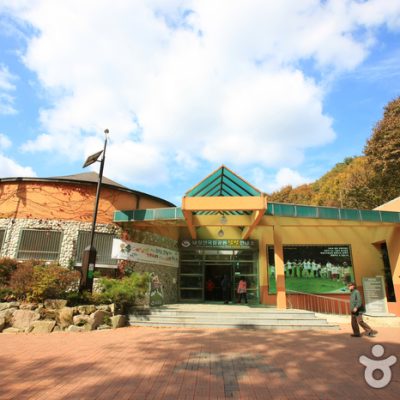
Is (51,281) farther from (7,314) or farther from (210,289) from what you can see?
(210,289)

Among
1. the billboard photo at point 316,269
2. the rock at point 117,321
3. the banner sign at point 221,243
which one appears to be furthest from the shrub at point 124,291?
the billboard photo at point 316,269

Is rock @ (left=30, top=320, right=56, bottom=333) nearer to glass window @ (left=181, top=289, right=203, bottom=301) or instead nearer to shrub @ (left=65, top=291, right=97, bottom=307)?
shrub @ (left=65, top=291, right=97, bottom=307)

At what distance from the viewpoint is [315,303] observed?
1500 centimetres

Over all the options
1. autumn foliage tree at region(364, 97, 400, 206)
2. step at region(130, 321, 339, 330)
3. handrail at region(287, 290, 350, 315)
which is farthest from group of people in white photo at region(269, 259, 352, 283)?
A: autumn foliage tree at region(364, 97, 400, 206)

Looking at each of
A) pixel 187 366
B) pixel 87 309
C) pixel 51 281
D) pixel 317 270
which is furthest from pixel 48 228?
pixel 317 270

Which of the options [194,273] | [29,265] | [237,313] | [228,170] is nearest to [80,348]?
[29,265]

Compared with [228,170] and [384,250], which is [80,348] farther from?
[384,250]

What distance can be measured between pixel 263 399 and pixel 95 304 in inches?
294

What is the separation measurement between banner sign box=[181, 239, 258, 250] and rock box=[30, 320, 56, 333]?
8.75 meters

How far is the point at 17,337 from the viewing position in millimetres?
8297

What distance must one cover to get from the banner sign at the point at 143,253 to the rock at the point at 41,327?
11.7 ft

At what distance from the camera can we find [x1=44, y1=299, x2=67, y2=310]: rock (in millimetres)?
9502

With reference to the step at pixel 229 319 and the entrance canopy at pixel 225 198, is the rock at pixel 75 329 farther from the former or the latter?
the entrance canopy at pixel 225 198

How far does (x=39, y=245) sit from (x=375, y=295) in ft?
48.9
